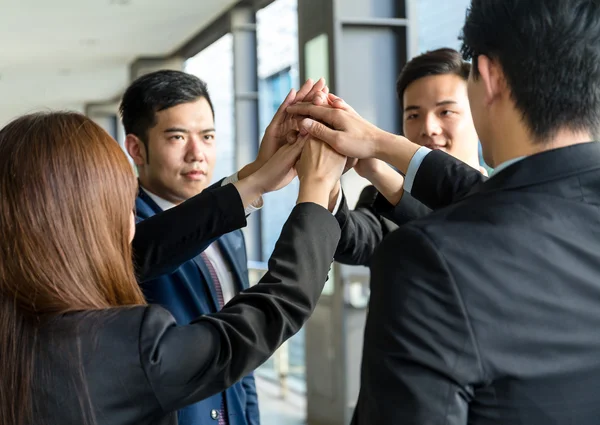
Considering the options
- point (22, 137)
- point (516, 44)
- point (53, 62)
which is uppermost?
point (53, 62)

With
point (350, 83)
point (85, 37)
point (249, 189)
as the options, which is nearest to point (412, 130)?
point (249, 189)

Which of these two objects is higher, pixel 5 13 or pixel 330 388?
pixel 5 13

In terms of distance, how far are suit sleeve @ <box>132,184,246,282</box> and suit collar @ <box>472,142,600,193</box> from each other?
0.73m

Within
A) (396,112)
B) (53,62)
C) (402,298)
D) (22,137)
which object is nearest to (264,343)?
(402,298)

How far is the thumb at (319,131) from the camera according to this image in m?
1.58

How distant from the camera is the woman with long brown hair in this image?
1043mm

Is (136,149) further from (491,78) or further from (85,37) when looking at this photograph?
(85,37)

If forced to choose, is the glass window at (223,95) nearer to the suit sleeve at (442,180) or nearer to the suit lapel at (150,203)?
the suit lapel at (150,203)

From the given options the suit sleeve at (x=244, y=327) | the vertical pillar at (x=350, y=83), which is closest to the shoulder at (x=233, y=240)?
the suit sleeve at (x=244, y=327)

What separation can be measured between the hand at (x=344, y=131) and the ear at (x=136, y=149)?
0.72 m

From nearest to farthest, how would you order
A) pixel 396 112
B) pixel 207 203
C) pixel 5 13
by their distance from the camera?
1. pixel 207 203
2. pixel 396 112
3. pixel 5 13

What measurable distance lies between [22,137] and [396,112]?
154 inches

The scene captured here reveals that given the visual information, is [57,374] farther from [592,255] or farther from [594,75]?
[594,75]

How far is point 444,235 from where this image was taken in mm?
970
